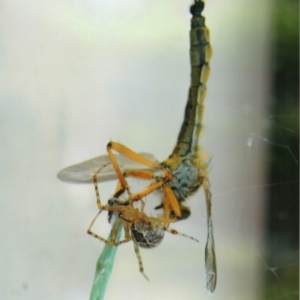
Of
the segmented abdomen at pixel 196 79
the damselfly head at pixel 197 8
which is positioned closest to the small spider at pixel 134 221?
the segmented abdomen at pixel 196 79

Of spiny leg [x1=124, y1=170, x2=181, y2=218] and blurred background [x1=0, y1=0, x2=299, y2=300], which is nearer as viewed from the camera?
spiny leg [x1=124, y1=170, x2=181, y2=218]

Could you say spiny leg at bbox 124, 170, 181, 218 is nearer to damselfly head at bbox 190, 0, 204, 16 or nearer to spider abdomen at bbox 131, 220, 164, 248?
spider abdomen at bbox 131, 220, 164, 248

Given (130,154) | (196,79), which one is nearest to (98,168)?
(130,154)

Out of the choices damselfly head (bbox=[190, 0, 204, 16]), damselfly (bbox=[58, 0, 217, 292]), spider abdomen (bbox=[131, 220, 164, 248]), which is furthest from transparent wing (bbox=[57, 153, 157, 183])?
damselfly head (bbox=[190, 0, 204, 16])

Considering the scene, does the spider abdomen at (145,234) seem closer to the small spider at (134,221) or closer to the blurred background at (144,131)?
the small spider at (134,221)

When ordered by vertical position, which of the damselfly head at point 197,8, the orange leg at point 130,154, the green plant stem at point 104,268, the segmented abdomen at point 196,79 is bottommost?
the green plant stem at point 104,268

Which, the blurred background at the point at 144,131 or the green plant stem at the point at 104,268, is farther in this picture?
the blurred background at the point at 144,131
